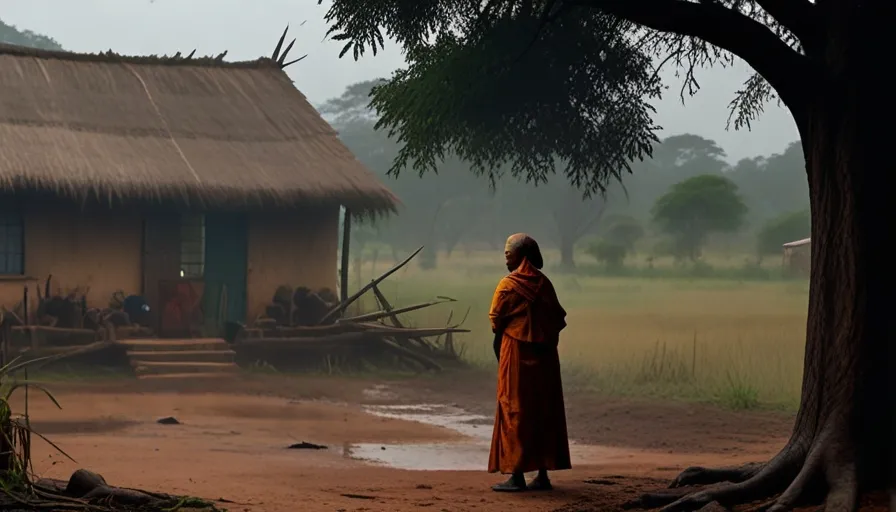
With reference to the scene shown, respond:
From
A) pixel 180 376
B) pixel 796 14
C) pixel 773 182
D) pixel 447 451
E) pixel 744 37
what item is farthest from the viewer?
pixel 773 182

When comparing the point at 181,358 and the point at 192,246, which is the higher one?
the point at 192,246

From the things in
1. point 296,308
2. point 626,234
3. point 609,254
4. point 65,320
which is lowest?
point 65,320

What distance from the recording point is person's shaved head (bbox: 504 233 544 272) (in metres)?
8.66

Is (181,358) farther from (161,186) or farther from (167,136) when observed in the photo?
(167,136)

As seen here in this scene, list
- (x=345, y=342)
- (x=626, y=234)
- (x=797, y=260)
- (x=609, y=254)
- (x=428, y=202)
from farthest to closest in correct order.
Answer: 1. (x=428, y=202)
2. (x=626, y=234)
3. (x=609, y=254)
4. (x=797, y=260)
5. (x=345, y=342)

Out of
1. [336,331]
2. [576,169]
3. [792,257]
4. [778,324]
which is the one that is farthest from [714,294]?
[576,169]

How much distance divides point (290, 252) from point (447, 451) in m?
9.52

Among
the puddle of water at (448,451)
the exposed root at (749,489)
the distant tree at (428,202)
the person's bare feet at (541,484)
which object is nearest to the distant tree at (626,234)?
the distant tree at (428,202)

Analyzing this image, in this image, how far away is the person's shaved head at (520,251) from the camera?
28.4ft

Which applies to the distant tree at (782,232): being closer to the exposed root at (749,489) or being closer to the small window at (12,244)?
the small window at (12,244)

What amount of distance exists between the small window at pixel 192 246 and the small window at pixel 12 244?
2.61 m

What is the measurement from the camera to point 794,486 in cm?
774

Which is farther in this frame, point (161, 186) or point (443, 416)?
point (161, 186)

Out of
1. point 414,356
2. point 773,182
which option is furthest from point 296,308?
point 773,182
